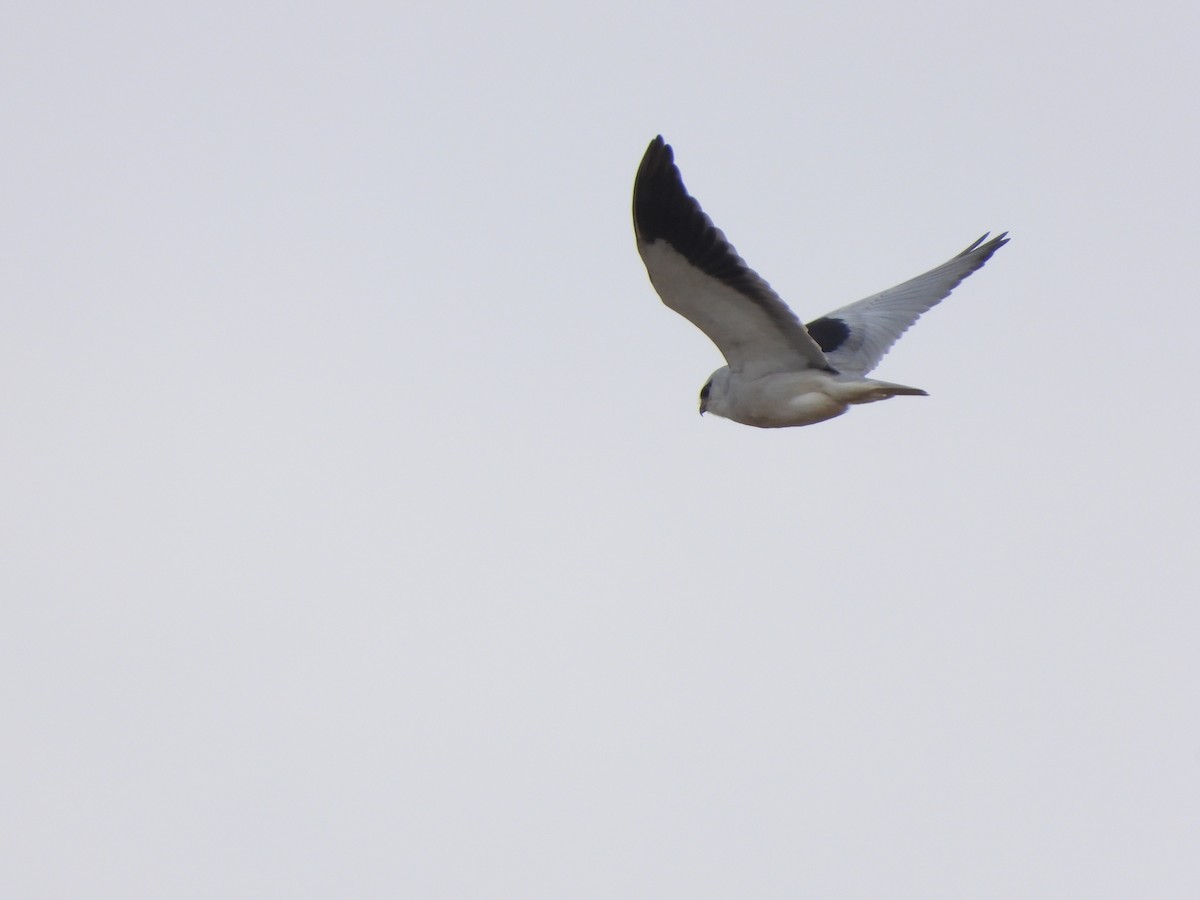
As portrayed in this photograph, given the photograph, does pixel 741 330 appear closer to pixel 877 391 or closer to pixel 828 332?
pixel 877 391

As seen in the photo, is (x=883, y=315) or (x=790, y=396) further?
(x=883, y=315)

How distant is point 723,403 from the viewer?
9.29 metres

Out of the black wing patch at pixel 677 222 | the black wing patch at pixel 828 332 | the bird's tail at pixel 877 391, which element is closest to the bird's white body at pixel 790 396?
the bird's tail at pixel 877 391

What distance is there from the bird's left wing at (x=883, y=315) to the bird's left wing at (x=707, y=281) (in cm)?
73

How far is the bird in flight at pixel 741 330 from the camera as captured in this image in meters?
7.86

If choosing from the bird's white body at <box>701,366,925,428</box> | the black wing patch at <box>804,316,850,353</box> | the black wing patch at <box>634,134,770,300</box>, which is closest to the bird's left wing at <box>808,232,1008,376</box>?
the black wing patch at <box>804,316,850,353</box>

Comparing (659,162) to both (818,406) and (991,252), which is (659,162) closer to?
(818,406)

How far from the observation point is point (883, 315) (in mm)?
10906

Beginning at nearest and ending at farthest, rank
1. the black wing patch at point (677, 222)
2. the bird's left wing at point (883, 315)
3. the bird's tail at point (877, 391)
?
1. the black wing patch at point (677, 222)
2. the bird's tail at point (877, 391)
3. the bird's left wing at point (883, 315)

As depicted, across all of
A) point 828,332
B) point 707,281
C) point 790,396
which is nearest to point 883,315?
point 828,332

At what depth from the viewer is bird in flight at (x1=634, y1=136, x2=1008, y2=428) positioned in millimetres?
7859

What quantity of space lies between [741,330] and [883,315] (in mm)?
2495

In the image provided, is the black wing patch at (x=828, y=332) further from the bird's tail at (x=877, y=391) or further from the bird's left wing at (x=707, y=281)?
the bird's tail at (x=877, y=391)

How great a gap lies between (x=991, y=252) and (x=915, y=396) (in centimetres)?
371
